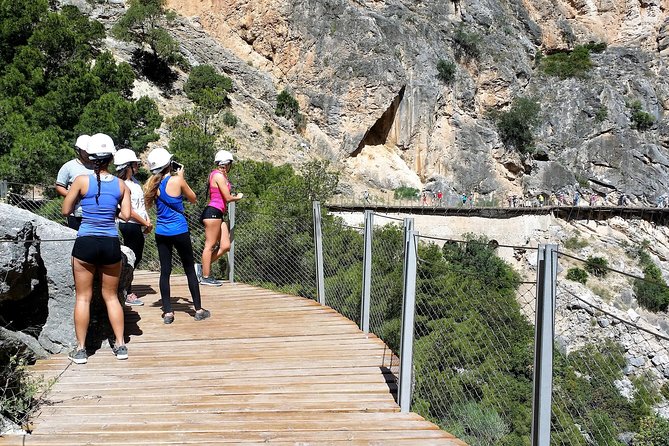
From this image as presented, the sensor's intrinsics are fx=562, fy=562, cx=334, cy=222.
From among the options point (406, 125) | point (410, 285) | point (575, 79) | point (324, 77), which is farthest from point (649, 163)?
point (410, 285)

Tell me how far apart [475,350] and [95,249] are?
271cm

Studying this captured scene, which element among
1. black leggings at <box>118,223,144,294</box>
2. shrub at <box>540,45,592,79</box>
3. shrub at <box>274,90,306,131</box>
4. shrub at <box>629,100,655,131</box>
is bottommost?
black leggings at <box>118,223,144,294</box>

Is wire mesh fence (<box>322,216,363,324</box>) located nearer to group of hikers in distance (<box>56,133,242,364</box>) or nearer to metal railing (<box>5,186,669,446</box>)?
metal railing (<box>5,186,669,446</box>)

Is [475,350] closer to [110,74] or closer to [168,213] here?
[168,213]

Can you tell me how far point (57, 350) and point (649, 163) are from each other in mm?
46709

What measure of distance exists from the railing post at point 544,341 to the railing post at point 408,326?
1.09 meters

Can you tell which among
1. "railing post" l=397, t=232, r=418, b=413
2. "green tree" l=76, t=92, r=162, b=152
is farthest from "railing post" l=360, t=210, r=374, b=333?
"green tree" l=76, t=92, r=162, b=152

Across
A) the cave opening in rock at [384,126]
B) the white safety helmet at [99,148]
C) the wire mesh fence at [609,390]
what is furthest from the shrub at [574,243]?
the white safety helmet at [99,148]

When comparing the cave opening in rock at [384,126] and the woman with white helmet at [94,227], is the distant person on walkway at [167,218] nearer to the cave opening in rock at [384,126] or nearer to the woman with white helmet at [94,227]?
the woman with white helmet at [94,227]

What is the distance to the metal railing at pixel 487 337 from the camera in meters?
2.42

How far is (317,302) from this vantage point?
6352 millimetres

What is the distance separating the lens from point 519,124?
132 ft

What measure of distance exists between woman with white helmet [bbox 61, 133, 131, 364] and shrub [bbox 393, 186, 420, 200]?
29418 millimetres

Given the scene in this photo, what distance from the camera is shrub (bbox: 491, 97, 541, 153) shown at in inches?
1585
